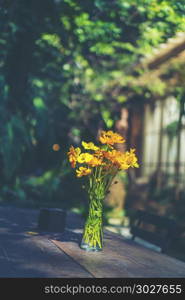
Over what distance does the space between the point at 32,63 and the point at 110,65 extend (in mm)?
3407

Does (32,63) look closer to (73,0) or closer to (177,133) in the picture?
(73,0)

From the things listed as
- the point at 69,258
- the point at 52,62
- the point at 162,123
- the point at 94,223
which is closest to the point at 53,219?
the point at 94,223

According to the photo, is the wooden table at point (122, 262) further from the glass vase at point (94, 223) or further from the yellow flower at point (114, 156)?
the yellow flower at point (114, 156)

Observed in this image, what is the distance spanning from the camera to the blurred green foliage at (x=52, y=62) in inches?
269

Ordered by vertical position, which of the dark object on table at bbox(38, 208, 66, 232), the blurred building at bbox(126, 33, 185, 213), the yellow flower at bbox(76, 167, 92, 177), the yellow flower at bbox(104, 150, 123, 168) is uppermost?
the blurred building at bbox(126, 33, 185, 213)

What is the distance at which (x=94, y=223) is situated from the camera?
2.79 m

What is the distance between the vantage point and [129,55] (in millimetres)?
9711

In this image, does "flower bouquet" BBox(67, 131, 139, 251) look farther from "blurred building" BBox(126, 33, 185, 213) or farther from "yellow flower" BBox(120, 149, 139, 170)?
"blurred building" BBox(126, 33, 185, 213)

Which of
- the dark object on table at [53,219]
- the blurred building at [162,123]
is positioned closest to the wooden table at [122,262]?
the dark object on table at [53,219]

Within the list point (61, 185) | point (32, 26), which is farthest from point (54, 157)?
point (32, 26)

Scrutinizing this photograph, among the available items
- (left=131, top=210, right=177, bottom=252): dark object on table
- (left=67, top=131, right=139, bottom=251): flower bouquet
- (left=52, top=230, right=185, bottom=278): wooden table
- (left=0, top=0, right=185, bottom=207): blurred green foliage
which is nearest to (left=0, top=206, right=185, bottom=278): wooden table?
(left=52, top=230, right=185, bottom=278): wooden table

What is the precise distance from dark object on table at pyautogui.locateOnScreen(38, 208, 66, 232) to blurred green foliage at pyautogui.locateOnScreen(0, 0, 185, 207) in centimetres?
207

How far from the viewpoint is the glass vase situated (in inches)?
110

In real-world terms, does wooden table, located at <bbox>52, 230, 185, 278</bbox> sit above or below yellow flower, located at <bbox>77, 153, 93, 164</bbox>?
below
